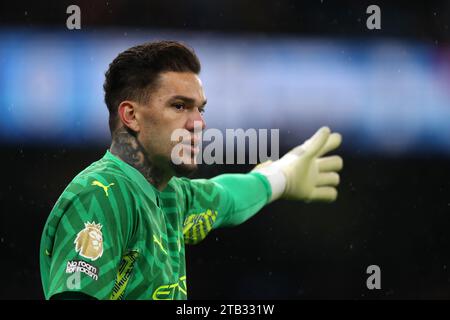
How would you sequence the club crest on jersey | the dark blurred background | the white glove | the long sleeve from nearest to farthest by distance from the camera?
the club crest on jersey
the long sleeve
the white glove
the dark blurred background

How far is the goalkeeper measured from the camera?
240 centimetres

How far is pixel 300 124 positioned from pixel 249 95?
0.38 m

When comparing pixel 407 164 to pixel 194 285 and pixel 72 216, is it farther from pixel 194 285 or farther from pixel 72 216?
pixel 72 216

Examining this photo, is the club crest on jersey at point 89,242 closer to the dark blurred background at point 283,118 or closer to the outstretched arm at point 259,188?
the outstretched arm at point 259,188

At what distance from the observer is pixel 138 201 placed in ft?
8.65

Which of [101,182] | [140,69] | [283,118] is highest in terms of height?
[140,69]

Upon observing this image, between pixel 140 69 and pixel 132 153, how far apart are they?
0.99ft

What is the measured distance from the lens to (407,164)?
525 centimetres

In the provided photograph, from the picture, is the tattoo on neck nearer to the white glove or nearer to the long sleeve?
the long sleeve

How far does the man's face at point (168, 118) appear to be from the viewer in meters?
2.81

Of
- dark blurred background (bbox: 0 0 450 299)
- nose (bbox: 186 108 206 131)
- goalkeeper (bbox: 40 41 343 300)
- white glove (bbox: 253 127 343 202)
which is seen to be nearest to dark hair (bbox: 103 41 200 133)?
goalkeeper (bbox: 40 41 343 300)

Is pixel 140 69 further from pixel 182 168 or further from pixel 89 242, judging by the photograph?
pixel 89 242

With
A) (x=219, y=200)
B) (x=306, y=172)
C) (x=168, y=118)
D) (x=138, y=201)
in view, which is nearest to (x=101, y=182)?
(x=138, y=201)

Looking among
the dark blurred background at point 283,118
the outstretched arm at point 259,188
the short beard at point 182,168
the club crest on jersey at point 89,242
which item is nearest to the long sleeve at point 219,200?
the outstretched arm at point 259,188
